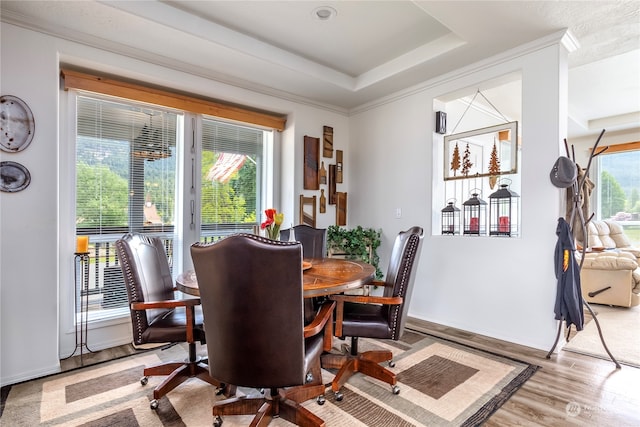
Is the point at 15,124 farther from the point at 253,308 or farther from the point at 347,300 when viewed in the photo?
the point at 347,300

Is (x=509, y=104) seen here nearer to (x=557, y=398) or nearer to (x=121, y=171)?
(x=557, y=398)

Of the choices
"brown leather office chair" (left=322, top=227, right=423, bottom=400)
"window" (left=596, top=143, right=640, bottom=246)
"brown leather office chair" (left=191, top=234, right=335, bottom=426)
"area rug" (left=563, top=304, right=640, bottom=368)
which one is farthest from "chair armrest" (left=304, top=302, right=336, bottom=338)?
"window" (left=596, top=143, right=640, bottom=246)

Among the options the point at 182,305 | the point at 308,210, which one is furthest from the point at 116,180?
the point at 308,210

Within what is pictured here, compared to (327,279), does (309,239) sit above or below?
above

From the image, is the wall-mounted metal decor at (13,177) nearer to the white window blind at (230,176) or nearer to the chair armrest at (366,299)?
the white window blind at (230,176)

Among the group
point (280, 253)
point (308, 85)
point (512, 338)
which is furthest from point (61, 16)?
point (512, 338)

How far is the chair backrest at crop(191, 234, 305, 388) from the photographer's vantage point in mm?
1346

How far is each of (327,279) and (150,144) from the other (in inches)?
90.8

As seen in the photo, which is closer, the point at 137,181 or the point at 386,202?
the point at 137,181

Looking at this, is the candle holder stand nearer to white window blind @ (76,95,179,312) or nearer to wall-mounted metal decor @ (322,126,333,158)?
white window blind @ (76,95,179,312)

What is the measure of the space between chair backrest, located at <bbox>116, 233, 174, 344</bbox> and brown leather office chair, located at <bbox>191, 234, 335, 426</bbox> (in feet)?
2.32

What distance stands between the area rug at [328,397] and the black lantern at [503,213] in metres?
1.13

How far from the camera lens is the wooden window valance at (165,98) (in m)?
2.67

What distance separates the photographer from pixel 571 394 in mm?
2045
